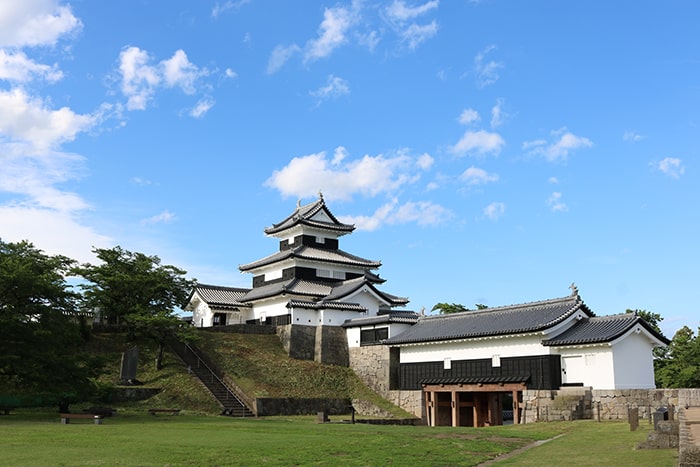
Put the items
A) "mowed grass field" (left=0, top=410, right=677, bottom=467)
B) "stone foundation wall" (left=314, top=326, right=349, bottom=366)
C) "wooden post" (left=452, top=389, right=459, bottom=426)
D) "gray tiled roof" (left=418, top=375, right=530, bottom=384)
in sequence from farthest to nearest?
"stone foundation wall" (left=314, top=326, right=349, bottom=366) < "wooden post" (left=452, top=389, right=459, bottom=426) < "gray tiled roof" (left=418, top=375, right=530, bottom=384) < "mowed grass field" (left=0, top=410, right=677, bottom=467)

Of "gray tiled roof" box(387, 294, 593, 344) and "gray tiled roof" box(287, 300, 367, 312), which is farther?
"gray tiled roof" box(287, 300, 367, 312)

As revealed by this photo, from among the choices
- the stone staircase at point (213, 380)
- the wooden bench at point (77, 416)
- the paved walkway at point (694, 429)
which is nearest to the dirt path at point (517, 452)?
the paved walkway at point (694, 429)

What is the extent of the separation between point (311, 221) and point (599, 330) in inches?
1212

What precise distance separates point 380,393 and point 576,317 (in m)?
15.2

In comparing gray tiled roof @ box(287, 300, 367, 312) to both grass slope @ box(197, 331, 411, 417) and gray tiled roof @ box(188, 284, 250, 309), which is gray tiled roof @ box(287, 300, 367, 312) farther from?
gray tiled roof @ box(188, 284, 250, 309)

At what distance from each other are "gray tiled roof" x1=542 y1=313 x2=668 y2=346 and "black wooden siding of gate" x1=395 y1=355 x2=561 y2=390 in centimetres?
122

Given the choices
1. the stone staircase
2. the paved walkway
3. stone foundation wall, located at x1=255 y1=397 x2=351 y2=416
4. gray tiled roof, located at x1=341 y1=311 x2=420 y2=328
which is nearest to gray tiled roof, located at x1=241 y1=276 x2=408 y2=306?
gray tiled roof, located at x1=341 y1=311 x2=420 y2=328

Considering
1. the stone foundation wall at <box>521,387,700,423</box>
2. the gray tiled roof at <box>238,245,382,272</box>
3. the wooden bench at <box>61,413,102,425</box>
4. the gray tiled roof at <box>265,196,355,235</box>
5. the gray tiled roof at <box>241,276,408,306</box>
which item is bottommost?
the wooden bench at <box>61,413,102,425</box>

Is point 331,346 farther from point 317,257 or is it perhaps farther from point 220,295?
Answer: point 220,295

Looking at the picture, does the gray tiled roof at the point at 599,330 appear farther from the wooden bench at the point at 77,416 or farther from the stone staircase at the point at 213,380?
the wooden bench at the point at 77,416

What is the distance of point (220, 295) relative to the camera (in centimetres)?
5769

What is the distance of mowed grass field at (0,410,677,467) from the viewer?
52.1ft

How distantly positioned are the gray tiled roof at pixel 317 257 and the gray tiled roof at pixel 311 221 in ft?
6.84

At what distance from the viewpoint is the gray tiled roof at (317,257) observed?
178 feet
